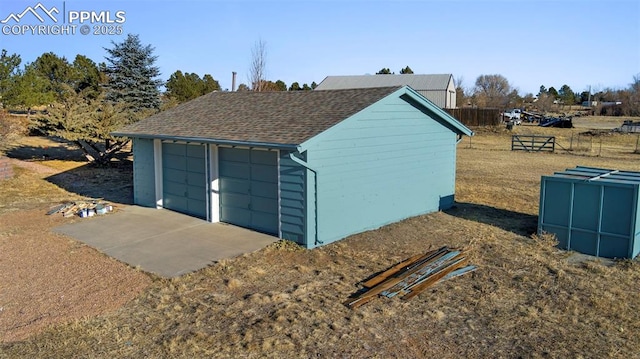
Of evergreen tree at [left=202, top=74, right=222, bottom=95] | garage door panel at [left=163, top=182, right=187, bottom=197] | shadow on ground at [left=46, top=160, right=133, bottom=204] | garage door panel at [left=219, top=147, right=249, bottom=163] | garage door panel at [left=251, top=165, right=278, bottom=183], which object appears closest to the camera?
garage door panel at [left=251, top=165, right=278, bottom=183]

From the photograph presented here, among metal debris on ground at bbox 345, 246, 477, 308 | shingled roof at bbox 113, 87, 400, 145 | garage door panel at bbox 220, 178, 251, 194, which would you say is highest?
shingled roof at bbox 113, 87, 400, 145

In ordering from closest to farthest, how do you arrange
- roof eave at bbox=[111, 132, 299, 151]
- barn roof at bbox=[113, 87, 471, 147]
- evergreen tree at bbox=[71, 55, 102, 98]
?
roof eave at bbox=[111, 132, 299, 151] < barn roof at bbox=[113, 87, 471, 147] < evergreen tree at bbox=[71, 55, 102, 98]

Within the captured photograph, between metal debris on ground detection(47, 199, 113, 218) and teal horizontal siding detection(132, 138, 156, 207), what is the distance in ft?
3.21

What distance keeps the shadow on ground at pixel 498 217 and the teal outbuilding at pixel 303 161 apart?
1.98ft

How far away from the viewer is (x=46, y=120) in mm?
21266

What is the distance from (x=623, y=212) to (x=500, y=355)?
5.65m

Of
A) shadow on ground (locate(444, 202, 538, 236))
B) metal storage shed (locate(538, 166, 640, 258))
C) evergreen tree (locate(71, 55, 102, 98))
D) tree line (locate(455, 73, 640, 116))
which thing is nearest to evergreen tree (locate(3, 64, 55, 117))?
evergreen tree (locate(71, 55, 102, 98))

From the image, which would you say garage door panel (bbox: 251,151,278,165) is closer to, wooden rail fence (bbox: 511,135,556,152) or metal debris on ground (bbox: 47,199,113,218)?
metal debris on ground (bbox: 47,199,113,218)

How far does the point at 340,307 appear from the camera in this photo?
7.37 meters

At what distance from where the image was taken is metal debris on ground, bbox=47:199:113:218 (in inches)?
532

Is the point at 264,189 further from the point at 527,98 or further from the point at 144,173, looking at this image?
the point at 527,98

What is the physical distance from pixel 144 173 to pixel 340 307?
9587mm

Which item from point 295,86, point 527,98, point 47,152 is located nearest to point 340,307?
point 47,152

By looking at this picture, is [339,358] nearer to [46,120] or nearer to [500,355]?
[500,355]
